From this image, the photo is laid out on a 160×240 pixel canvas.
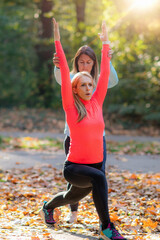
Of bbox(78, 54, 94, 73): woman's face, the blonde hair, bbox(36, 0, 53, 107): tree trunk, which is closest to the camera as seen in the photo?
the blonde hair

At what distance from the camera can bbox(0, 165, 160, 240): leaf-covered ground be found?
410 cm

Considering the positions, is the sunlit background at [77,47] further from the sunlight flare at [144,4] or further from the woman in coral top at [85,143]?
the woman in coral top at [85,143]

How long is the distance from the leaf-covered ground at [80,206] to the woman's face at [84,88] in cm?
136

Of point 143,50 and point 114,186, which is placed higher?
point 143,50

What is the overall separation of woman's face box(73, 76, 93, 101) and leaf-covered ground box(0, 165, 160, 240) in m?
1.36

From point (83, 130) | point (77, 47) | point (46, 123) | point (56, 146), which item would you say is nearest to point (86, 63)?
point (83, 130)

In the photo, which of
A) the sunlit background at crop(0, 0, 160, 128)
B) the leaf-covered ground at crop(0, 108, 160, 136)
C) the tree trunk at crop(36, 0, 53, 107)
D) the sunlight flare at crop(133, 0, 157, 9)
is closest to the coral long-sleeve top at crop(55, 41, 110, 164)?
the sunlight flare at crop(133, 0, 157, 9)

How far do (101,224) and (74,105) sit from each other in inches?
43.5

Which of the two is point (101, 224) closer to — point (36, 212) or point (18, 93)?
point (36, 212)

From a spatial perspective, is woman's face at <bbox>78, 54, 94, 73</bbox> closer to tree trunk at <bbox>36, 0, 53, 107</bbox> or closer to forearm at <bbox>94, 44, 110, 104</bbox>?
forearm at <bbox>94, 44, 110, 104</bbox>

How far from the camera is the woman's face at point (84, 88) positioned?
359 cm

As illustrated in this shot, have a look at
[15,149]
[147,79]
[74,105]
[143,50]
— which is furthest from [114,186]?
[143,50]

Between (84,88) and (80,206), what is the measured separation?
6.93ft

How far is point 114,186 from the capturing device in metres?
6.39
